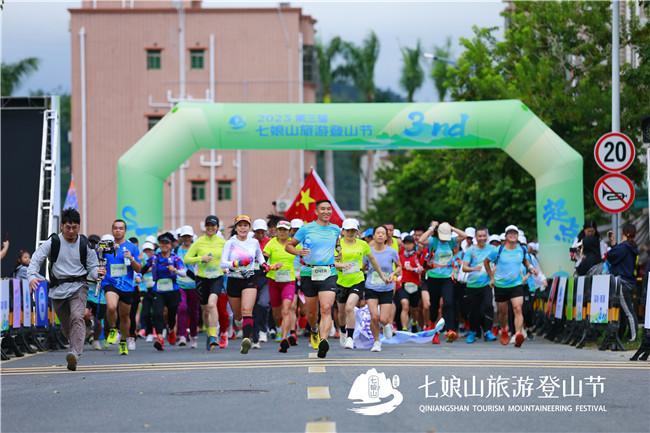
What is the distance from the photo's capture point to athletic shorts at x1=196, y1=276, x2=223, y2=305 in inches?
774

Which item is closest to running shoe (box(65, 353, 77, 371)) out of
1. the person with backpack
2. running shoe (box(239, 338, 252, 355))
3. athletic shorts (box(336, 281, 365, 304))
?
the person with backpack

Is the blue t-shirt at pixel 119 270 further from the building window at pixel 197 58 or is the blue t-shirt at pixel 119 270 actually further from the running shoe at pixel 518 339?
the building window at pixel 197 58

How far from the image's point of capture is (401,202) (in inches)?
2419

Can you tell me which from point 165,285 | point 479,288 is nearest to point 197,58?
point 479,288

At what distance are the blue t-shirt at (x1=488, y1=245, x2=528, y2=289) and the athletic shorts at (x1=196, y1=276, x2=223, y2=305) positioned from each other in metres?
4.38

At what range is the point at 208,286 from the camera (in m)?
19.8

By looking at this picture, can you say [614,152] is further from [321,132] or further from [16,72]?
[16,72]

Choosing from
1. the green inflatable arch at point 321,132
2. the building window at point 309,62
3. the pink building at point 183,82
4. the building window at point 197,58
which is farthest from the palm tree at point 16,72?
the green inflatable arch at point 321,132

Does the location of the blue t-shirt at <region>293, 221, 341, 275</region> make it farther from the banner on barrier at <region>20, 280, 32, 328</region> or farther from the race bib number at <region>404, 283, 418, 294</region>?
the race bib number at <region>404, 283, 418, 294</region>

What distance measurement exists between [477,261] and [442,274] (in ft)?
3.21

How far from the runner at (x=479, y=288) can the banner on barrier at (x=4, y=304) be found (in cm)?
740

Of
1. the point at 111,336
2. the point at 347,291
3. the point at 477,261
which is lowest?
the point at 111,336

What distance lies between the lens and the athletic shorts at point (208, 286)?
19672mm

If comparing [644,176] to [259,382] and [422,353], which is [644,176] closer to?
[422,353]
